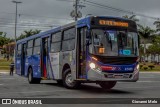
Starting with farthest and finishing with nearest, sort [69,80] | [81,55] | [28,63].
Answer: [28,63] < [69,80] < [81,55]

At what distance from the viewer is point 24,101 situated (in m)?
13.5

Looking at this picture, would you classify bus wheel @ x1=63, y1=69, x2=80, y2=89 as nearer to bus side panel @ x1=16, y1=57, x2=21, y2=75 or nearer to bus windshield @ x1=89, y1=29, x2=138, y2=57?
bus windshield @ x1=89, y1=29, x2=138, y2=57

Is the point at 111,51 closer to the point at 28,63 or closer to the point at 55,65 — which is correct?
the point at 55,65

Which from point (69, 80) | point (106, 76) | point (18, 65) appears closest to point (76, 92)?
point (106, 76)

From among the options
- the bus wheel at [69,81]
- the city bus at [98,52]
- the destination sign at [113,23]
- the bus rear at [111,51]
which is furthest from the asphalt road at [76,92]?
the destination sign at [113,23]

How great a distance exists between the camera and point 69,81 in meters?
19.7

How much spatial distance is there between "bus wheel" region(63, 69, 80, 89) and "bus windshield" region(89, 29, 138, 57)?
248 cm

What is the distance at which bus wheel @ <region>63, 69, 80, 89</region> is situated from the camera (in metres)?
19.4

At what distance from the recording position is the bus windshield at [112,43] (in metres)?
17.3

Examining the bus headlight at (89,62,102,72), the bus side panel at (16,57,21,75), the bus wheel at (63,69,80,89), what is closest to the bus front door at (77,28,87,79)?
the bus headlight at (89,62,102,72)

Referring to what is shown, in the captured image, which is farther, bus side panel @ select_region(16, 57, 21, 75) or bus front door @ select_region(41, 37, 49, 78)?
bus side panel @ select_region(16, 57, 21, 75)

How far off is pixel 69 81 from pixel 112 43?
345 centimetres

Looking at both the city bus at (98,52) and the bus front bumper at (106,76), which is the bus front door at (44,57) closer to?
the city bus at (98,52)

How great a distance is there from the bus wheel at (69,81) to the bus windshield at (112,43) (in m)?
2.48
